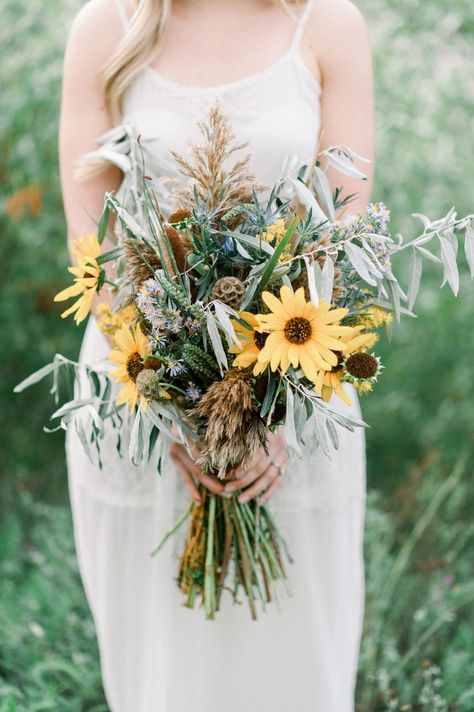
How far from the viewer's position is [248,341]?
1.16 meters

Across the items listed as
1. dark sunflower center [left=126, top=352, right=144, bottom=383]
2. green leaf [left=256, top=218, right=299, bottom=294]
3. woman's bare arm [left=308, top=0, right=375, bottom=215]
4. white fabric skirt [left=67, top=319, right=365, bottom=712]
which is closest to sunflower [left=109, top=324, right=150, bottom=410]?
dark sunflower center [left=126, top=352, right=144, bottom=383]

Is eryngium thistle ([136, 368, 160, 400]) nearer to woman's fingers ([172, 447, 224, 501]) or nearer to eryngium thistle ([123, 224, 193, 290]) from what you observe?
eryngium thistle ([123, 224, 193, 290])

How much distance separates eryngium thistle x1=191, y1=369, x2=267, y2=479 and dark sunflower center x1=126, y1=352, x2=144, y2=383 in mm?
106

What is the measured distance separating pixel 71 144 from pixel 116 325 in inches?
21.4

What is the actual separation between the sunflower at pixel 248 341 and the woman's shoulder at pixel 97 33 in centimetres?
80

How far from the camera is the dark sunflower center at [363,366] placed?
113 centimetres

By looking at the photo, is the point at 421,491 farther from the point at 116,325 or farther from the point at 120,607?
the point at 116,325

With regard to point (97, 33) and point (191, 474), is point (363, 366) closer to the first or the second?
point (191, 474)

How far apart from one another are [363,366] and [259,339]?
0.16 metres

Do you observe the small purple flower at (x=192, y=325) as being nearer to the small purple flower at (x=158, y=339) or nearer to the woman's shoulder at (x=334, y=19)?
the small purple flower at (x=158, y=339)

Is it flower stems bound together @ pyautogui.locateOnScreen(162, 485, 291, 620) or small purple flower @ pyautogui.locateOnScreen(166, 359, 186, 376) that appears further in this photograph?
flower stems bound together @ pyautogui.locateOnScreen(162, 485, 291, 620)

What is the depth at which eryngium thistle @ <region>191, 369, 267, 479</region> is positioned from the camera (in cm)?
115

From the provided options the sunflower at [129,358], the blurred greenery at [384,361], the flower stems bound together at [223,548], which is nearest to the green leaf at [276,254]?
the sunflower at [129,358]

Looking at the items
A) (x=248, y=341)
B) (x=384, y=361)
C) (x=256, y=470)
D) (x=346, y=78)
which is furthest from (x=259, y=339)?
(x=384, y=361)
